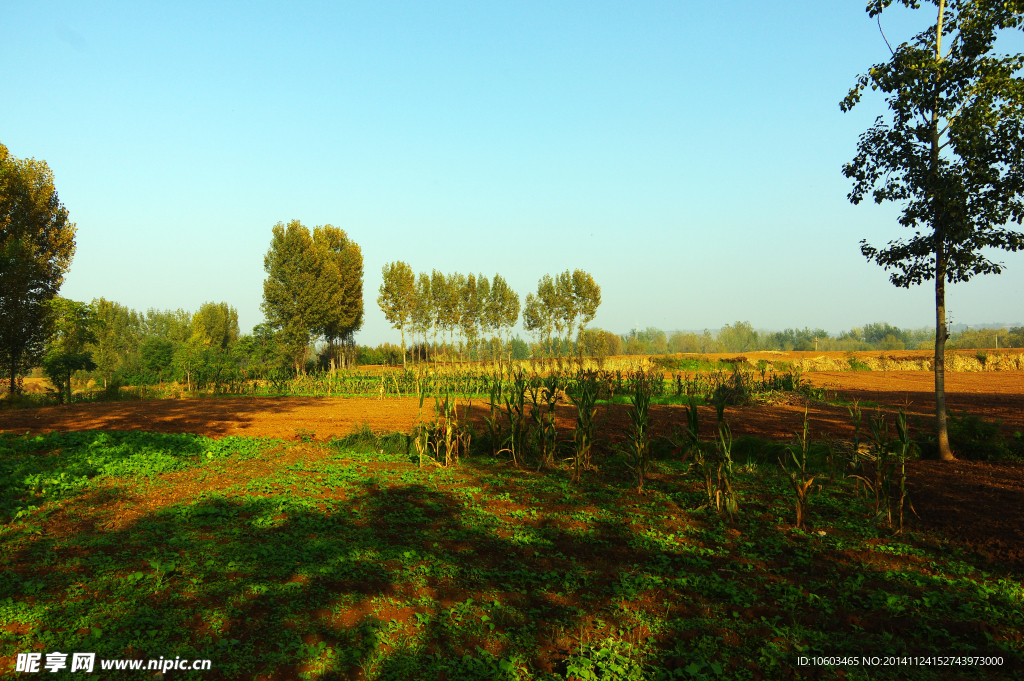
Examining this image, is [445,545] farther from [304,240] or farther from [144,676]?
[304,240]

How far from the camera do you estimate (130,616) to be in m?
3.69

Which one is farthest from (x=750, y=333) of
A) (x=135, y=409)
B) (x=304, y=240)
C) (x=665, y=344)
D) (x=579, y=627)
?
(x=579, y=627)

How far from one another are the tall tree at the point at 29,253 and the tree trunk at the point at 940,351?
27.3 m

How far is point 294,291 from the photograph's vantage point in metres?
38.6

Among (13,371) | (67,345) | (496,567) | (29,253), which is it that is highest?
(29,253)

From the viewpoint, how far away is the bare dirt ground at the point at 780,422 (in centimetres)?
572

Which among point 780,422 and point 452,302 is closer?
point 780,422

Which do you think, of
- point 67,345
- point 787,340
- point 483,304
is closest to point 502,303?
point 483,304

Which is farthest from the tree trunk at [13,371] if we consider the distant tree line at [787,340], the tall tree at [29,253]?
the distant tree line at [787,340]

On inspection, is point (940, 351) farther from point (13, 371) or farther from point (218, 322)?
point (218, 322)

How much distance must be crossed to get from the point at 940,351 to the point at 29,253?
30.4 metres
